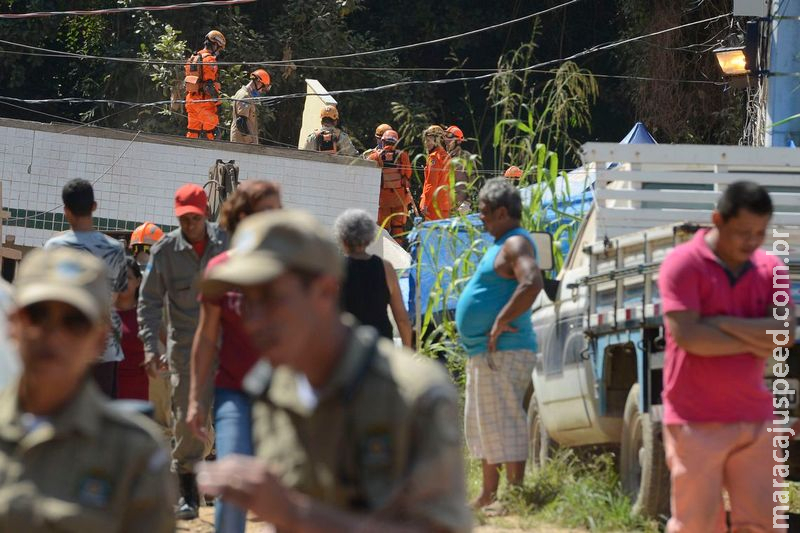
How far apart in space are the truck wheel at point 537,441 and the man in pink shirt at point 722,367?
4.26 metres

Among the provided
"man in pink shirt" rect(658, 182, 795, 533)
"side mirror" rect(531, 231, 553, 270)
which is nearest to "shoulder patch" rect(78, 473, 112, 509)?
"man in pink shirt" rect(658, 182, 795, 533)

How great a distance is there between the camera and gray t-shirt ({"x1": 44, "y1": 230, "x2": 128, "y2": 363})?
824cm

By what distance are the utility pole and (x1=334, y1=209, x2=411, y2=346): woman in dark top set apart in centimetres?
935

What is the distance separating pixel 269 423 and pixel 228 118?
2619 cm

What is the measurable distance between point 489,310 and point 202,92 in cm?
1412

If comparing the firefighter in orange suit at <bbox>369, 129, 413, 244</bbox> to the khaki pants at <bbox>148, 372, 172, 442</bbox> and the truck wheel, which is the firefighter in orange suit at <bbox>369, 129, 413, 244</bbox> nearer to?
the khaki pants at <bbox>148, 372, 172, 442</bbox>

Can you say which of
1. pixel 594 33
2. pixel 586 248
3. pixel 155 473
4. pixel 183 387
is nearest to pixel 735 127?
pixel 594 33

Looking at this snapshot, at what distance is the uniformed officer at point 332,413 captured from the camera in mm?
2865

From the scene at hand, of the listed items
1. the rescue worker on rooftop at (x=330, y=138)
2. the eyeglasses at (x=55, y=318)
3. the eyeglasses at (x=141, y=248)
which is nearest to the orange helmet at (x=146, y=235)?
the eyeglasses at (x=141, y=248)

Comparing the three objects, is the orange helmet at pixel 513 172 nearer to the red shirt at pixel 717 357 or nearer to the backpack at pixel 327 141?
the red shirt at pixel 717 357

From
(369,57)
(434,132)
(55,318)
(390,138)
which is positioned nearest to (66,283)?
(55,318)

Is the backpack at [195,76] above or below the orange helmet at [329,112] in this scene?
above

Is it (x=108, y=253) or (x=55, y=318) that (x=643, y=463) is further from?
(x=55, y=318)

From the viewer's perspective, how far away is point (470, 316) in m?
8.84
